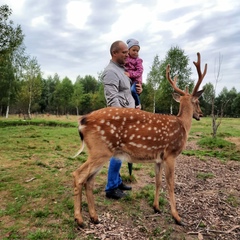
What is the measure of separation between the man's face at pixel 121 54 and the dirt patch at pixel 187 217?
2447 mm

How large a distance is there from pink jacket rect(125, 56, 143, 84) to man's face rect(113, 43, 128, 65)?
0.57 m

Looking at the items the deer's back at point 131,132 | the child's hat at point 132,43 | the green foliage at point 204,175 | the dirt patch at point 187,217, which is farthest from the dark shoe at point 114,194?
the green foliage at point 204,175

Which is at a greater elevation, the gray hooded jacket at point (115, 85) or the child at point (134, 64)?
the child at point (134, 64)

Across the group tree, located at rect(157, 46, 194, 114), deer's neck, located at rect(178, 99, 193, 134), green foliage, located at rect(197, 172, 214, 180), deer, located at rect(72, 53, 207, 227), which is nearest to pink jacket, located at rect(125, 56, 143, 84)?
deer's neck, located at rect(178, 99, 193, 134)

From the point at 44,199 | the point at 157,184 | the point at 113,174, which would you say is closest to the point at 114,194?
the point at 113,174

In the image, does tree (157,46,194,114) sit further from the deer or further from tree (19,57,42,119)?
the deer

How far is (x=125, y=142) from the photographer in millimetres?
4059

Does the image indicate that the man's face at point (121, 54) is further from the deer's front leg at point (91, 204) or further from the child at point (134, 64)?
the deer's front leg at point (91, 204)

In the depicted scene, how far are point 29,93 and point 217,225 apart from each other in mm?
35509

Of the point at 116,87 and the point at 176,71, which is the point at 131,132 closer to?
the point at 116,87

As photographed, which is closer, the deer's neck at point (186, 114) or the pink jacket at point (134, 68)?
the deer's neck at point (186, 114)

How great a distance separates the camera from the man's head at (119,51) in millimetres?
4469

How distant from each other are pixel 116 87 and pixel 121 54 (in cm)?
56

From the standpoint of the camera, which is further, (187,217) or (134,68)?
(134,68)
